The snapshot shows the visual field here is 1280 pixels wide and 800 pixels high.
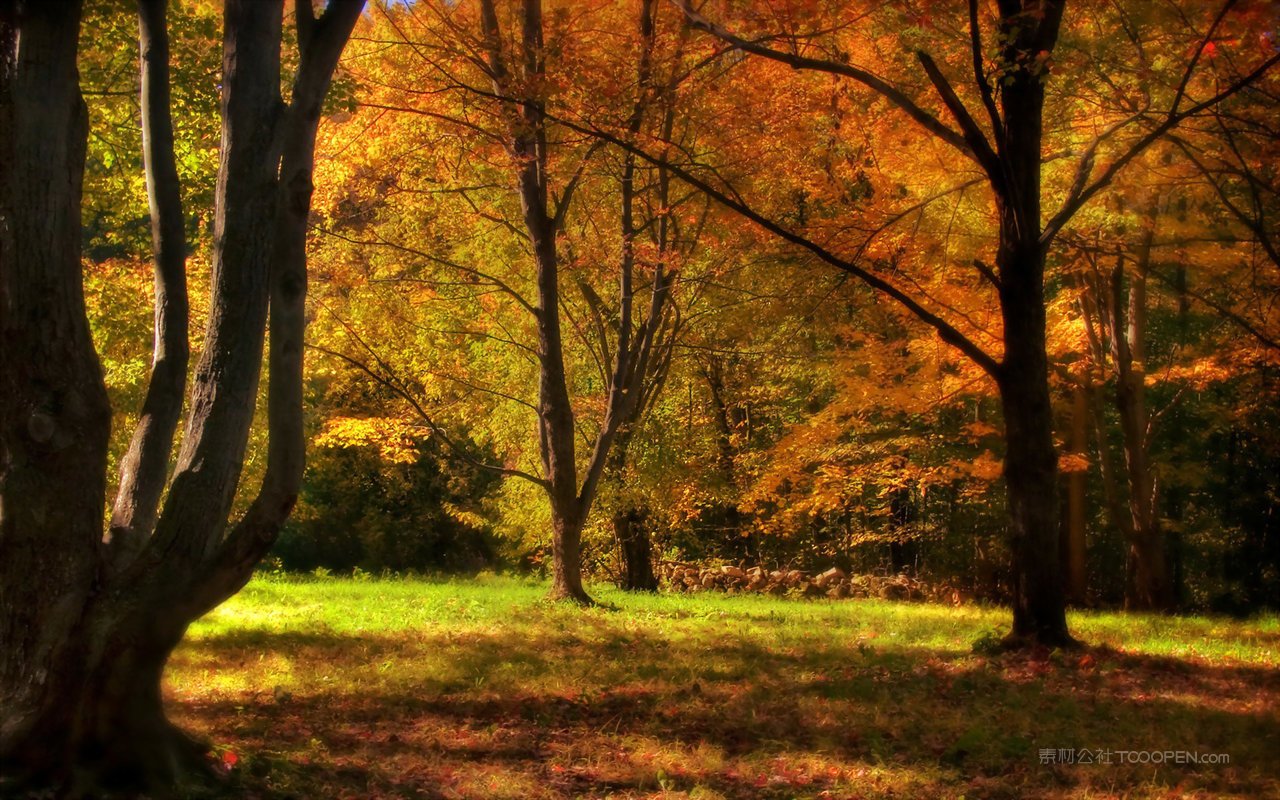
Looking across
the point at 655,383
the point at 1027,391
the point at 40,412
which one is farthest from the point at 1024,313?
the point at 655,383

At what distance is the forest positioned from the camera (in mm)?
4602

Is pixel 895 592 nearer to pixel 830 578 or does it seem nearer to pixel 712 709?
pixel 830 578

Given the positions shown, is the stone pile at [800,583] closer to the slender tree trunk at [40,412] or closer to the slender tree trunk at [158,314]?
the slender tree trunk at [158,314]

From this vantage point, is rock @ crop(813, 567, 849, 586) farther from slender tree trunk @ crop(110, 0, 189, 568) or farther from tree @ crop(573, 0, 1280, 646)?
slender tree trunk @ crop(110, 0, 189, 568)

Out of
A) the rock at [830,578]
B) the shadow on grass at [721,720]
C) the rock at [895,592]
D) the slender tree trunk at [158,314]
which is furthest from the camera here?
the rock at [830,578]

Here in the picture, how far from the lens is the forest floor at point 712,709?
516 cm

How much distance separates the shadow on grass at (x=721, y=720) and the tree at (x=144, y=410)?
0.83 metres

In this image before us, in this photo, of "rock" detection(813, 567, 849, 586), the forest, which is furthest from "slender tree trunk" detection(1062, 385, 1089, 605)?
"rock" detection(813, 567, 849, 586)

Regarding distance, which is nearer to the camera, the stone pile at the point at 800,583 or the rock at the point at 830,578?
the stone pile at the point at 800,583

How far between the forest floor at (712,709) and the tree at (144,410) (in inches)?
32.0

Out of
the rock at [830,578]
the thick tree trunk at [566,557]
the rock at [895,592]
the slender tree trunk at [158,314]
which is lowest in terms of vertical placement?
the rock at [895,592]

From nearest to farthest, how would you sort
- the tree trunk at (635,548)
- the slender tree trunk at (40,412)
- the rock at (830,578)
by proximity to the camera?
the slender tree trunk at (40,412), the rock at (830,578), the tree trunk at (635,548)

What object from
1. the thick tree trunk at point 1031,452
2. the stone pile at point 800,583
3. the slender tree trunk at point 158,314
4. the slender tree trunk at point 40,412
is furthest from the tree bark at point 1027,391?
the stone pile at point 800,583

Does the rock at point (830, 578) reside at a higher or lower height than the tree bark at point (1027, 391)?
lower
